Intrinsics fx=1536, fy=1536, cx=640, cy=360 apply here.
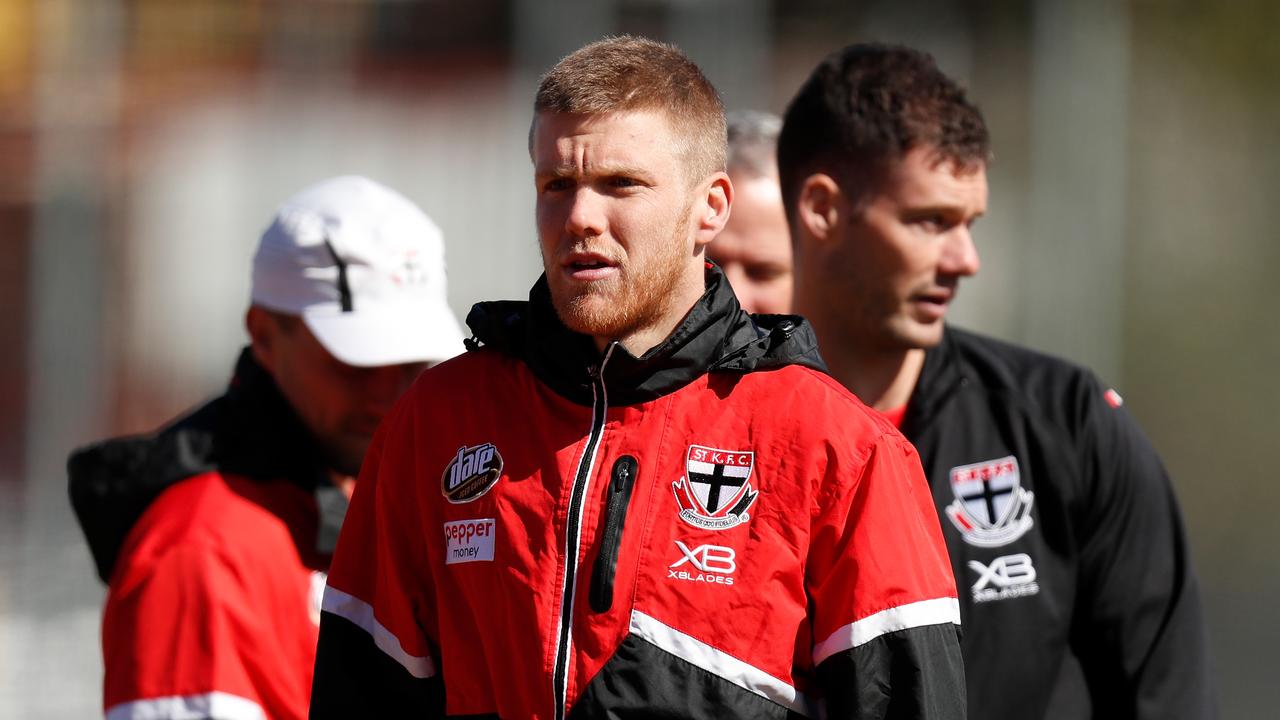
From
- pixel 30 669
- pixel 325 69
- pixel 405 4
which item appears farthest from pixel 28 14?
pixel 30 669

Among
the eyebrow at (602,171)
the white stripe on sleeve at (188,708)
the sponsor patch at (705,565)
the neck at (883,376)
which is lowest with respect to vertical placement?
the white stripe on sleeve at (188,708)

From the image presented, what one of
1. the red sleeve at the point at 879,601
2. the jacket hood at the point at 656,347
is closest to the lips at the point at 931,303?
the jacket hood at the point at 656,347

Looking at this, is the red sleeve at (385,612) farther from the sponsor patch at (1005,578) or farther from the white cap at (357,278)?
the sponsor patch at (1005,578)

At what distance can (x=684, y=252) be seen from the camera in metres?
2.40

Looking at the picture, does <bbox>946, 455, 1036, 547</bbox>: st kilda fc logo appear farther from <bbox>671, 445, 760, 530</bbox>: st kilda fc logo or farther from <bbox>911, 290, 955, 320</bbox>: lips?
<bbox>671, 445, 760, 530</bbox>: st kilda fc logo

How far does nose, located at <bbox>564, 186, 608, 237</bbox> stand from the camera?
2307mm

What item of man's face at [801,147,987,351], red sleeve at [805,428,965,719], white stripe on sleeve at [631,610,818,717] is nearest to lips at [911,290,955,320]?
man's face at [801,147,987,351]

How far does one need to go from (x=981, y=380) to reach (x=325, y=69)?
617 centimetres

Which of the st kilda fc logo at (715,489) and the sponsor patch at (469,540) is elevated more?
the st kilda fc logo at (715,489)

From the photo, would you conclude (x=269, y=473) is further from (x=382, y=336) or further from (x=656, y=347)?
(x=656, y=347)

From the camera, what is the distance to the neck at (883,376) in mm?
3459

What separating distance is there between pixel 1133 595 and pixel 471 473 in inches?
59.8

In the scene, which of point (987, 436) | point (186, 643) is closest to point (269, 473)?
point (186, 643)

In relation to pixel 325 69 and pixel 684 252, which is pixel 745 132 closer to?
pixel 684 252
